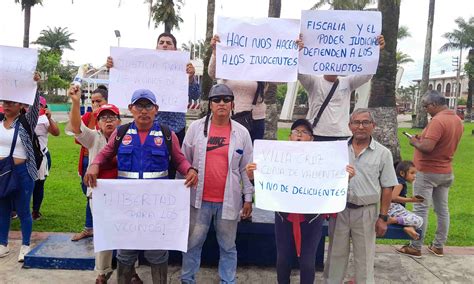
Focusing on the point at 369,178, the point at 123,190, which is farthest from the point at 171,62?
the point at 369,178

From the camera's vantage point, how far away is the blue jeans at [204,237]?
386cm

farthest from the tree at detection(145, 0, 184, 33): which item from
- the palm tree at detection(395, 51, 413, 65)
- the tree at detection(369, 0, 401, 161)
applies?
the palm tree at detection(395, 51, 413, 65)

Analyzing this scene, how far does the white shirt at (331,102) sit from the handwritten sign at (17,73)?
264 cm

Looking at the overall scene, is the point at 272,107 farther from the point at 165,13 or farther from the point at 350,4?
the point at 350,4

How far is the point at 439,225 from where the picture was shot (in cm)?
549

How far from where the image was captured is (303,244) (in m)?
3.72

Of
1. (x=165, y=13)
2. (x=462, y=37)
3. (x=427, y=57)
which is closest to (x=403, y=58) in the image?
(x=462, y=37)

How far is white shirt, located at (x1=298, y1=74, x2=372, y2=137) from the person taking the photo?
4.33m

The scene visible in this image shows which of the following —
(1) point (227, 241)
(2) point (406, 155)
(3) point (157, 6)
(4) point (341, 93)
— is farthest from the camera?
(3) point (157, 6)

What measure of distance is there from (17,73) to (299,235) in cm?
309

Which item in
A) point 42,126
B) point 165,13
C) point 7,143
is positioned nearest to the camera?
point 7,143

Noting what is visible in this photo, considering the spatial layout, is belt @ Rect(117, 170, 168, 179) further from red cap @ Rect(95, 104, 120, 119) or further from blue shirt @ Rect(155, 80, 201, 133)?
blue shirt @ Rect(155, 80, 201, 133)

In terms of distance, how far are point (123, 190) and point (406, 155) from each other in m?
13.2

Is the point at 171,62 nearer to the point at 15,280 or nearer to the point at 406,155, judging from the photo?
the point at 15,280
